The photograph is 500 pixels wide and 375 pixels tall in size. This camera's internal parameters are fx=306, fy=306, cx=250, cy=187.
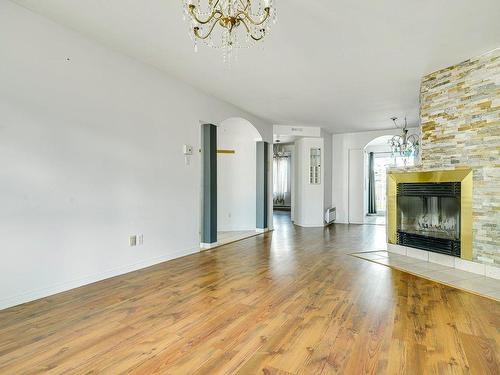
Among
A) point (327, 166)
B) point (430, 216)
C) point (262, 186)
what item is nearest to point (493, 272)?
point (430, 216)

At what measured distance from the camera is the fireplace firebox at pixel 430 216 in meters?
4.25

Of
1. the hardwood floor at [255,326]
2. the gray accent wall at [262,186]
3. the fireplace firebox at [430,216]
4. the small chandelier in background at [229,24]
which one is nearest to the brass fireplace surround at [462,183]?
the fireplace firebox at [430,216]

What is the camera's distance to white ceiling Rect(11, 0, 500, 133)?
9.46 ft

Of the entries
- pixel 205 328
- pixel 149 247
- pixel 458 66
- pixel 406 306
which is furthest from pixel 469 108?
pixel 149 247

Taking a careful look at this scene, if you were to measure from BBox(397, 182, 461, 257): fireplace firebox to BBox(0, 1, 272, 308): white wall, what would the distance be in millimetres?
3685

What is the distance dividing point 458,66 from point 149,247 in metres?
4.97

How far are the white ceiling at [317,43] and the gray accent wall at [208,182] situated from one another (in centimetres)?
79

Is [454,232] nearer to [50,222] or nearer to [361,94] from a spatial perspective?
[361,94]

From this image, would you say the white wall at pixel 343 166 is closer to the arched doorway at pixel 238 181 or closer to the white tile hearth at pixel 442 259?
the arched doorway at pixel 238 181

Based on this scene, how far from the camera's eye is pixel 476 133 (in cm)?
398

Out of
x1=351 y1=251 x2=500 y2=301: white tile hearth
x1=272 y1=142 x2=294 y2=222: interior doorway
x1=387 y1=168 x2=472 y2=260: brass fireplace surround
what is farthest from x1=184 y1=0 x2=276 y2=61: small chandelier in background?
x1=272 y1=142 x2=294 y2=222: interior doorway

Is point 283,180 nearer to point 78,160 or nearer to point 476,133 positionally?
point 476,133

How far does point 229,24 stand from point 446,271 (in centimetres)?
405

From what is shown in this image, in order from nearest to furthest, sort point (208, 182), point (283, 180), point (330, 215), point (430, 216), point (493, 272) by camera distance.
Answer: point (493, 272) < point (430, 216) < point (208, 182) < point (330, 215) < point (283, 180)
